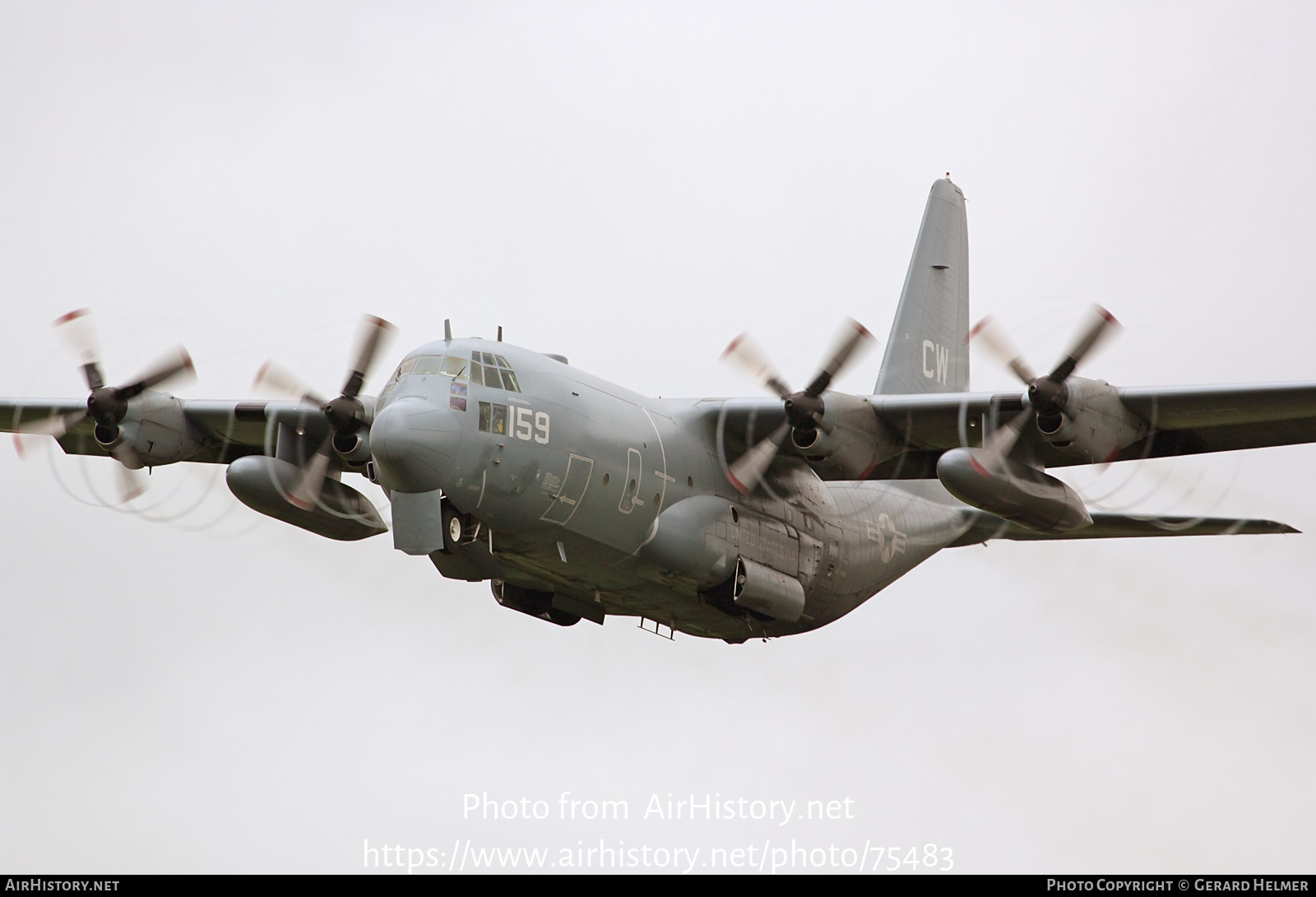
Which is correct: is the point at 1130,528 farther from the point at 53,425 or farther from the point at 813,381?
the point at 53,425

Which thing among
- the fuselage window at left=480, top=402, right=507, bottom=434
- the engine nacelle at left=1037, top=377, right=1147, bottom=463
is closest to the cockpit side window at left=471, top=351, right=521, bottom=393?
the fuselage window at left=480, top=402, right=507, bottom=434

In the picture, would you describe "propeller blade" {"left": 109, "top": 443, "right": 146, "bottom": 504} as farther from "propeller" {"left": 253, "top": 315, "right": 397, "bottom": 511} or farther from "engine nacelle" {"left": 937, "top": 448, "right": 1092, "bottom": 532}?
"engine nacelle" {"left": 937, "top": 448, "right": 1092, "bottom": 532}

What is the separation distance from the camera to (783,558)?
20.6m

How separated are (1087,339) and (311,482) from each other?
10.6 metres

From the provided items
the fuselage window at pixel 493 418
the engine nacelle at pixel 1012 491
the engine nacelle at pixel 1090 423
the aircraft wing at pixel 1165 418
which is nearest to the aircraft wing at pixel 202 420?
the fuselage window at pixel 493 418

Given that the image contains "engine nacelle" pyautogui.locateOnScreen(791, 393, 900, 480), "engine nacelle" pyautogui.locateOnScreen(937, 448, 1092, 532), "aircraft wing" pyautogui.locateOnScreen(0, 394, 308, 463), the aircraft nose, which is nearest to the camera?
the aircraft nose

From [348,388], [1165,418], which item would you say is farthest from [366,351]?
[1165,418]

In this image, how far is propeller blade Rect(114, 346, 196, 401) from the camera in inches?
842

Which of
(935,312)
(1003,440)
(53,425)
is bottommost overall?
(53,425)

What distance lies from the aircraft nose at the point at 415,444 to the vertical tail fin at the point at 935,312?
10.1 metres

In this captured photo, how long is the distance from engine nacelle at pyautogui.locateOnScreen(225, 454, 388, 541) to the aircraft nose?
12.7 ft

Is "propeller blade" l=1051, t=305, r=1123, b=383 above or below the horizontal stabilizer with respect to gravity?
above

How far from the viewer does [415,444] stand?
1675 cm

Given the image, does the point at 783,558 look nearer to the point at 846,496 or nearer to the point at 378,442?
the point at 846,496
